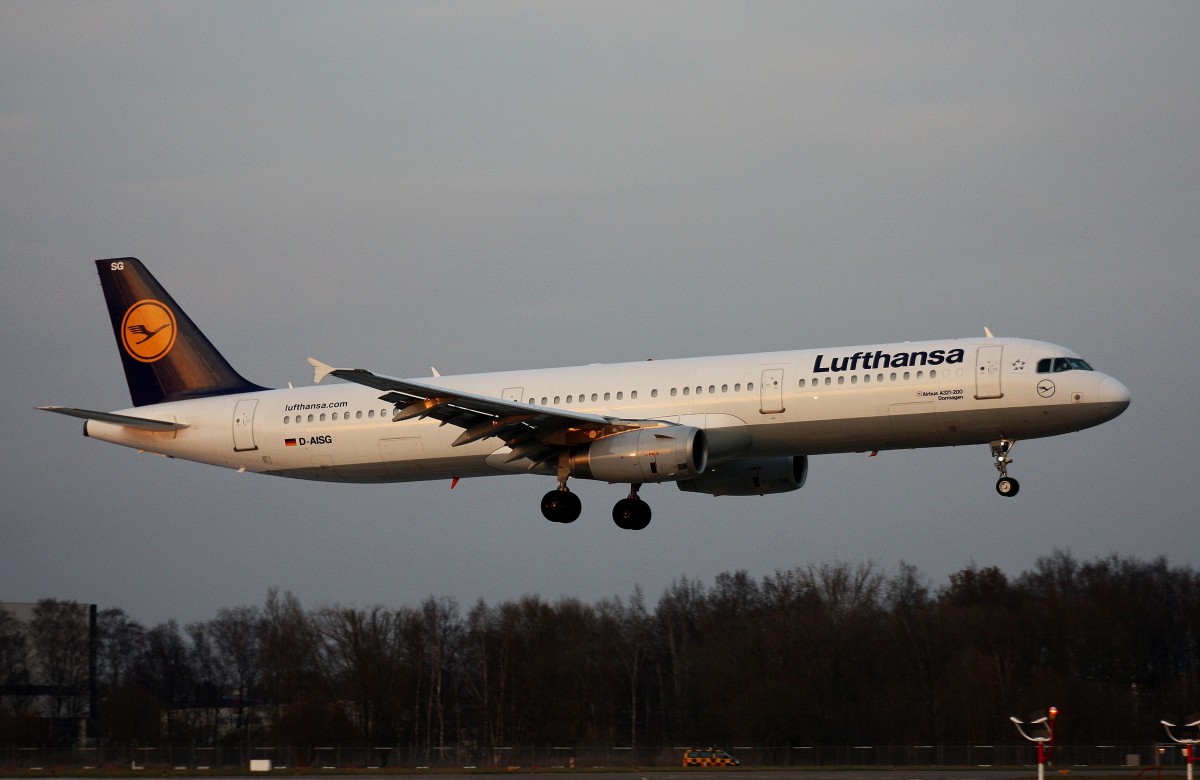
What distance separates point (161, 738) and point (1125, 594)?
49.3 meters

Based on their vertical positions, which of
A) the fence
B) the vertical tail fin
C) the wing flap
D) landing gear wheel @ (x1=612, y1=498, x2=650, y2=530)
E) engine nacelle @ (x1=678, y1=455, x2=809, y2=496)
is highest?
the vertical tail fin

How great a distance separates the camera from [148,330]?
159 feet

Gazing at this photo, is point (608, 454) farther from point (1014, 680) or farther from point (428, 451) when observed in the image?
point (1014, 680)

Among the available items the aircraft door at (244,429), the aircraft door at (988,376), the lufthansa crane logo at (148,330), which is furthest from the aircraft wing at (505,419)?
the lufthansa crane logo at (148,330)

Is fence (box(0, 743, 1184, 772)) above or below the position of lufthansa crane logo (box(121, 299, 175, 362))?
below

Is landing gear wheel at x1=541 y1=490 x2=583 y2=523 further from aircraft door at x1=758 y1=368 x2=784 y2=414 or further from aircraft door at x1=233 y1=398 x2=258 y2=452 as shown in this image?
aircraft door at x1=233 y1=398 x2=258 y2=452

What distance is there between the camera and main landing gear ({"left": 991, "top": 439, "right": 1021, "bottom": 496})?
127ft

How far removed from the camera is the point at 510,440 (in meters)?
41.6

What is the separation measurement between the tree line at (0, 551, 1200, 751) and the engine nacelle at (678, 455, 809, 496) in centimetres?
2447

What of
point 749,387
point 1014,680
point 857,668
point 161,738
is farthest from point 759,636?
point 749,387

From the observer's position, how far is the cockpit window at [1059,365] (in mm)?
37844

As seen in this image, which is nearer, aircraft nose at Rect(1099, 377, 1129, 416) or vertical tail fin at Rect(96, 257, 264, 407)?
aircraft nose at Rect(1099, 377, 1129, 416)

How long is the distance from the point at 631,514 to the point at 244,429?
39.2 ft

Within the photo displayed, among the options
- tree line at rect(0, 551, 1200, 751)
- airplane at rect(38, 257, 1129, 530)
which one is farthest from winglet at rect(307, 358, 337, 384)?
tree line at rect(0, 551, 1200, 751)
